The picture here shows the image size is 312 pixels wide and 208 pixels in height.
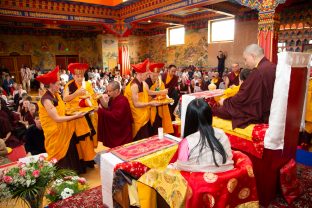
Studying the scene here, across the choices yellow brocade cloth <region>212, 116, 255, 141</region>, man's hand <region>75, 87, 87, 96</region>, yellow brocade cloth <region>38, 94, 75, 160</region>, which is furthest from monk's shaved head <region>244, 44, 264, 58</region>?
yellow brocade cloth <region>38, 94, 75, 160</region>

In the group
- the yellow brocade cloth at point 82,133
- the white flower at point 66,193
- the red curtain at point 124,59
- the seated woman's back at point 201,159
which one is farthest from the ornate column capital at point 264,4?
the red curtain at point 124,59

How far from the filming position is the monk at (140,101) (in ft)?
13.3

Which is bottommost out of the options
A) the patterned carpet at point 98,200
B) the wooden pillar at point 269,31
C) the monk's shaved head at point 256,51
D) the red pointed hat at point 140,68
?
the patterned carpet at point 98,200

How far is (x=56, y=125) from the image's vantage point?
3.39 metres

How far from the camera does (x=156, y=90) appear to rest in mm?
4586

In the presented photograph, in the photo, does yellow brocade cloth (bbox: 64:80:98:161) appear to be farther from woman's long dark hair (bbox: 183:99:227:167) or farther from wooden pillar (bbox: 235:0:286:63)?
wooden pillar (bbox: 235:0:286:63)

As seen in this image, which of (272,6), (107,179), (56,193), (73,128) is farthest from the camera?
(272,6)

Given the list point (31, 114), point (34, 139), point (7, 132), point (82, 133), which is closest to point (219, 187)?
point (82, 133)

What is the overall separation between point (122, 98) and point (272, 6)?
17.8ft

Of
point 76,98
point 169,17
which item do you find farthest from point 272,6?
point 169,17

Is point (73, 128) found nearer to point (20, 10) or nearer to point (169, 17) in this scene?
point (20, 10)

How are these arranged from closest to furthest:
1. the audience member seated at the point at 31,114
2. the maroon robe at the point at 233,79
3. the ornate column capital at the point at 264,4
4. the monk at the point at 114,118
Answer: the monk at the point at 114,118 < the audience member seated at the point at 31,114 < the ornate column capital at the point at 264,4 < the maroon robe at the point at 233,79

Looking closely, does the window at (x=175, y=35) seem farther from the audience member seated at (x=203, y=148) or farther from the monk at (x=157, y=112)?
the audience member seated at (x=203, y=148)

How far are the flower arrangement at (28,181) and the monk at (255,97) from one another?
6.83 ft
